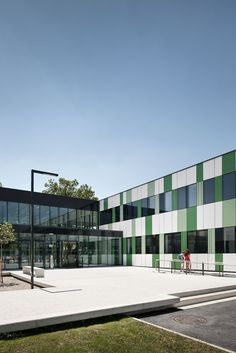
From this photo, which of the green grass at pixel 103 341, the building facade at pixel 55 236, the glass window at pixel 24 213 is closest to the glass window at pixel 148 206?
the building facade at pixel 55 236

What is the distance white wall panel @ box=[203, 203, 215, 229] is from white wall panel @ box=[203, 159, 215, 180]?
7.23 ft

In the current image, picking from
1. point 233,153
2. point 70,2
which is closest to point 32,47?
point 70,2

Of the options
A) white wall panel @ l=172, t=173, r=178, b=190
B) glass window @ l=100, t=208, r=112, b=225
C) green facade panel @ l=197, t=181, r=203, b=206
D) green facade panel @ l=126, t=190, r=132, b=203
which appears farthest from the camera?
glass window @ l=100, t=208, r=112, b=225

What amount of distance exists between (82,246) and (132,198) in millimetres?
7189

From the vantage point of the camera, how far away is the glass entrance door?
31.7m

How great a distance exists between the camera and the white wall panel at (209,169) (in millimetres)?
25422

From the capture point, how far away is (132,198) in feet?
116

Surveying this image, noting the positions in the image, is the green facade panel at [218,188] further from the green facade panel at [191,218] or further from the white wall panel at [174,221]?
the white wall panel at [174,221]

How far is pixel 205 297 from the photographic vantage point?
42.3 ft

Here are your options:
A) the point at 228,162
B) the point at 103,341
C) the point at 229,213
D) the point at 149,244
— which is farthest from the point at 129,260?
the point at 103,341

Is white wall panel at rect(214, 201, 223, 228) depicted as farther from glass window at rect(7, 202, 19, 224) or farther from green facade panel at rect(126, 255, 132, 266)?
glass window at rect(7, 202, 19, 224)

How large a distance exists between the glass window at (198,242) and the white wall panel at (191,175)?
4092 millimetres

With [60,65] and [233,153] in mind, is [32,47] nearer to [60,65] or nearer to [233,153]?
[60,65]

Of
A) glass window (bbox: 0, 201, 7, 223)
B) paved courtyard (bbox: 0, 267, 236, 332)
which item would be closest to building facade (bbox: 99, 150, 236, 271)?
paved courtyard (bbox: 0, 267, 236, 332)
